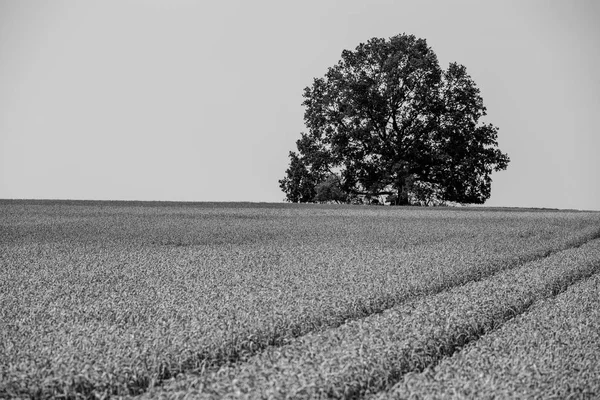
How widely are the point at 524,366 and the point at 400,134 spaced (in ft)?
98.5

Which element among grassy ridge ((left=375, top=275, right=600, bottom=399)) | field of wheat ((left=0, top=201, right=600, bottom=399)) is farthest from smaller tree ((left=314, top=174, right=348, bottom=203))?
grassy ridge ((left=375, top=275, right=600, bottom=399))

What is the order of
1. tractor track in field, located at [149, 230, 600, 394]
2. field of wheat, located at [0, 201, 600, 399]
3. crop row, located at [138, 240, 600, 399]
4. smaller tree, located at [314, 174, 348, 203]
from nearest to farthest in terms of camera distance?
crop row, located at [138, 240, 600, 399] → field of wheat, located at [0, 201, 600, 399] → tractor track in field, located at [149, 230, 600, 394] → smaller tree, located at [314, 174, 348, 203]

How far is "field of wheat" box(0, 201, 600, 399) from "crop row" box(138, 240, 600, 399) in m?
0.01

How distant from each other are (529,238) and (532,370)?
902 centimetres

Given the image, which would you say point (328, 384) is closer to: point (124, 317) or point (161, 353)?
point (161, 353)

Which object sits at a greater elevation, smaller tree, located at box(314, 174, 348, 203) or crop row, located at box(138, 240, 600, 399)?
smaller tree, located at box(314, 174, 348, 203)

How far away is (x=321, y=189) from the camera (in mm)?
32531

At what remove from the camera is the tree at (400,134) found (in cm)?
3284

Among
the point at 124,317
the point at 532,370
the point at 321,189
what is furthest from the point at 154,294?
the point at 321,189

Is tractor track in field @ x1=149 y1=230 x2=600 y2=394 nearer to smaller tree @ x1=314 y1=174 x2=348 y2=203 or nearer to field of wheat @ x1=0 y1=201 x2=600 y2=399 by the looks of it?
field of wheat @ x1=0 y1=201 x2=600 y2=399

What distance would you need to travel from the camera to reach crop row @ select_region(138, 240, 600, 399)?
349cm

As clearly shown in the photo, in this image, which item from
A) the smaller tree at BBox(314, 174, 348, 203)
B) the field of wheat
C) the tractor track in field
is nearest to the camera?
the field of wheat

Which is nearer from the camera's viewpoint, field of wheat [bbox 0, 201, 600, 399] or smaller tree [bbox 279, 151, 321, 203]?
field of wheat [bbox 0, 201, 600, 399]

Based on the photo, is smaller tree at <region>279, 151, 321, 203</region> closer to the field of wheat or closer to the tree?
the tree
